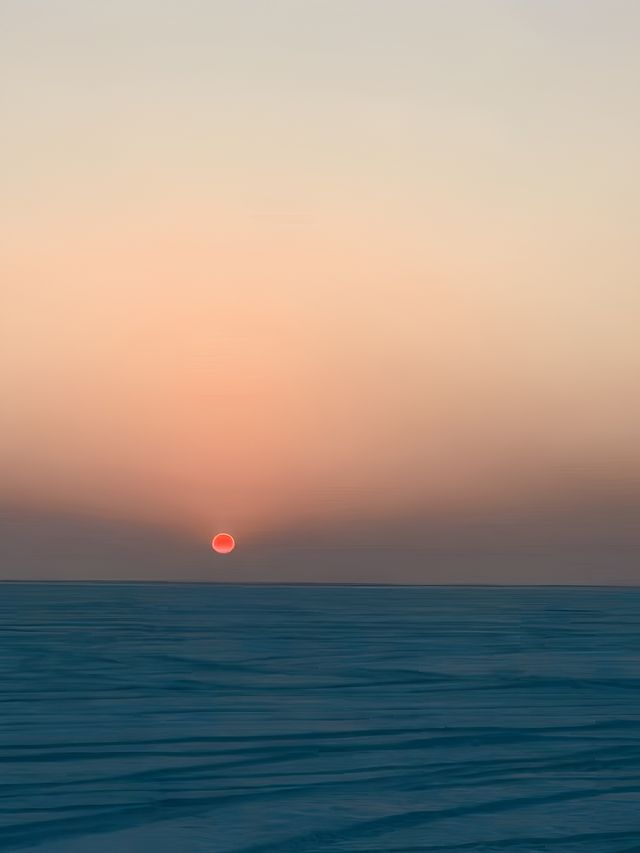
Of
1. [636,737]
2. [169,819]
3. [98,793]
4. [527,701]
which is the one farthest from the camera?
[527,701]

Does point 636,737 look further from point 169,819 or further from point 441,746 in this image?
point 169,819

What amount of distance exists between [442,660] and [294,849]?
2857 centimetres

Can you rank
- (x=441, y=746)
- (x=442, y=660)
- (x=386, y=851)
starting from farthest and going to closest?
(x=442, y=660) < (x=441, y=746) < (x=386, y=851)

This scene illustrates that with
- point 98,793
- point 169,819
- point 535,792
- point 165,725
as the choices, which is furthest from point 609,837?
point 165,725

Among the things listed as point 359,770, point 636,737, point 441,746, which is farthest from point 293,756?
point 636,737

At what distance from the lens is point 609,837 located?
15812 millimetres

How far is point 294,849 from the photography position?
15086 millimetres

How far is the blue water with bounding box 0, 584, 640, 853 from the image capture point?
627 inches

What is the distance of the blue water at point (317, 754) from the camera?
15.9 metres

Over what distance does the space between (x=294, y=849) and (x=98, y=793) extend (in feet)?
14.8

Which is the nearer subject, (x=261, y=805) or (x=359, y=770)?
(x=261, y=805)

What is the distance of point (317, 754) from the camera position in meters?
21.7

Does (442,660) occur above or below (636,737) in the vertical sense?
above

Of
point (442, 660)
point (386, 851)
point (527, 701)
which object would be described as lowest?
point (386, 851)
